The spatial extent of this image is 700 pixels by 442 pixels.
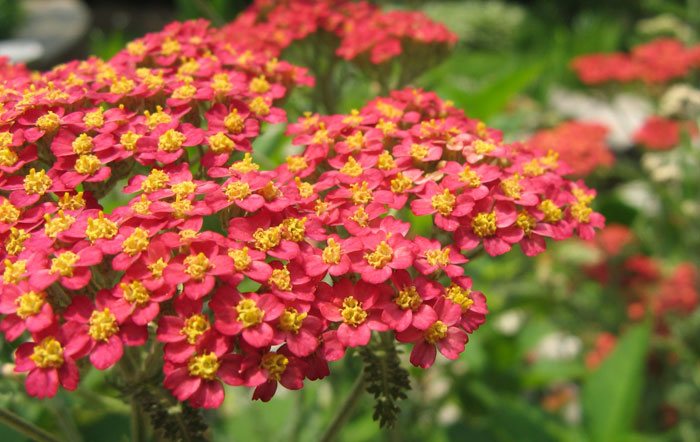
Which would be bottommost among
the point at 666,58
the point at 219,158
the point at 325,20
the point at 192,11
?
the point at 666,58

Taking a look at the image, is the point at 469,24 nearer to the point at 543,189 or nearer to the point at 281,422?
the point at 281,422

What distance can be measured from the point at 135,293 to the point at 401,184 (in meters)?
0.54

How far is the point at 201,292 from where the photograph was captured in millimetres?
1162

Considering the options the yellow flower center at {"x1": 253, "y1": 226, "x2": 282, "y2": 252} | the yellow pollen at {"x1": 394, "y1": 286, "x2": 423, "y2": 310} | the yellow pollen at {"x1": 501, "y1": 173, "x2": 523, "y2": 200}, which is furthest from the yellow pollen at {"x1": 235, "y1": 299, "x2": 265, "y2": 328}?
the yellow pollen at {"x1": 501, "y1": 173, "x2": 523, "y2": 200}

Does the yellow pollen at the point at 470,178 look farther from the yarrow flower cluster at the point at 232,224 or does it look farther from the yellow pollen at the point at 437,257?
the yellow pollen at the point at 437,257

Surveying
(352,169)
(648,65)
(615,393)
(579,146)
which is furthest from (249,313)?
(648,65)

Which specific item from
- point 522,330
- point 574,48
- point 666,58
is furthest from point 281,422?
point 574,48

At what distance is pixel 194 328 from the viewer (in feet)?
3.79

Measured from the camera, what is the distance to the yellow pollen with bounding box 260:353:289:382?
3.82 ft

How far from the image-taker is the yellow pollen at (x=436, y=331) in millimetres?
1245

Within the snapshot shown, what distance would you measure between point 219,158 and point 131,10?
11645mm

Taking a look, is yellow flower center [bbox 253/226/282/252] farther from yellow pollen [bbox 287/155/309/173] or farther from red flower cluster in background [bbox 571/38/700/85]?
red flower cluster in background [bbox 571/38/700/85]

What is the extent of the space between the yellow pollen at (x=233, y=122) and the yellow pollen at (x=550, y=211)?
24.1 inches

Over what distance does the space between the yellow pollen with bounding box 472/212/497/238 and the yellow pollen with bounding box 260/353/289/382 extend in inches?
17.4
